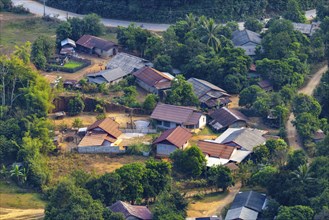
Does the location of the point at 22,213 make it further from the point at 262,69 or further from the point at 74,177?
the point at 262,69

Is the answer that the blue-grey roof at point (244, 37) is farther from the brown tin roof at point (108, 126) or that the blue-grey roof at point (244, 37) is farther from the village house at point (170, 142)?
the brown tin roof at point (108, 126)

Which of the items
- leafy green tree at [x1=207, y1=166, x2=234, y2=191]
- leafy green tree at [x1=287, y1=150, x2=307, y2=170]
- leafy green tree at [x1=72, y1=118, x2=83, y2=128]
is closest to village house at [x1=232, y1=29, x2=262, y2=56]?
leafy green tree at [x1=72, y1=118, x2=83, y2=128]

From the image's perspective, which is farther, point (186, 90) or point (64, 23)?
point (64, 23)

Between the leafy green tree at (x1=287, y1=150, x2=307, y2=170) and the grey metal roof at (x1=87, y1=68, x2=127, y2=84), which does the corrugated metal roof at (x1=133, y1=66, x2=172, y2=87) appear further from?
the leafy green tree at (x1=287, y1=150, x2=307, y2=170)

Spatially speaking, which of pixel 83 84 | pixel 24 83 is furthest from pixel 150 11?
pixel 24 83

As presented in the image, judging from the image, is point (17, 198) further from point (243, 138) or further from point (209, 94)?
point (209, 94)

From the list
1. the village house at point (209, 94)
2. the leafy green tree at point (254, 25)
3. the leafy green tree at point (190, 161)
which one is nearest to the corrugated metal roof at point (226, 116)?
the village house at point (209, 94)

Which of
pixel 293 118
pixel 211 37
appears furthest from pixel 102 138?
pixel 211 37
